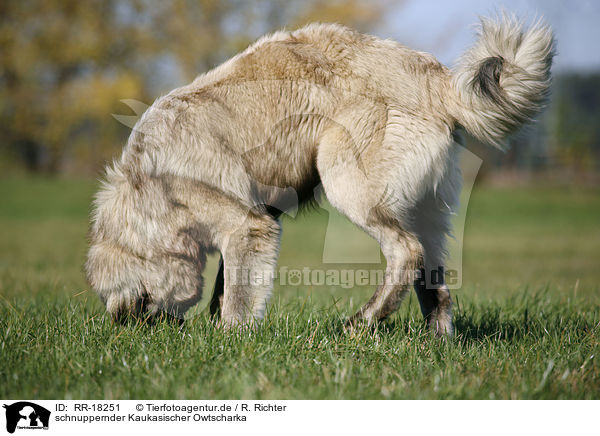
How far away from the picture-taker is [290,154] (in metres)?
3.50

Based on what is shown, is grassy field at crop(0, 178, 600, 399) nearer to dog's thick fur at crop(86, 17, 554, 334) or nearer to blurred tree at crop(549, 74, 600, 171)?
dog's thick fur at crop(86, 17, 554, 334)

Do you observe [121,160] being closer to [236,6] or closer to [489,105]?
[489,105]

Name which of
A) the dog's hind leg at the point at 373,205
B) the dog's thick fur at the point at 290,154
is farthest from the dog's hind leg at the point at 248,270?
the dog's hind leg at the point at 373,205

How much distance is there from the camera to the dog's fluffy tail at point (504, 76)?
10.9ft

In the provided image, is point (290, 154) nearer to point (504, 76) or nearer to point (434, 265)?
point (434, 265)

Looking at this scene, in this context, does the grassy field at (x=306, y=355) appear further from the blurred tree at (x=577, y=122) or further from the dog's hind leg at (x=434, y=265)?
the blurred tree at (x=577, y=122)

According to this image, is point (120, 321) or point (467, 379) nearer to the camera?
point (467, 379)

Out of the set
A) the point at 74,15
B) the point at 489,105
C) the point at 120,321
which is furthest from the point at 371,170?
the point at 74,15

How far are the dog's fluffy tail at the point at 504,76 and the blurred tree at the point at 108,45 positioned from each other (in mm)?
19410

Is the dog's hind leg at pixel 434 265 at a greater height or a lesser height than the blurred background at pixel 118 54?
lesser

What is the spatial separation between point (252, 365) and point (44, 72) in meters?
25.0
